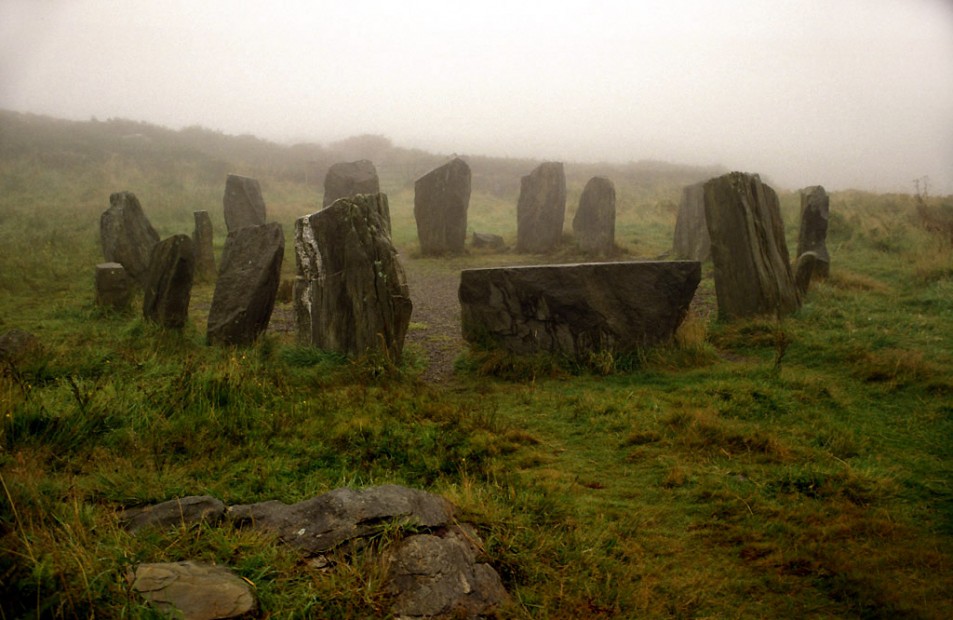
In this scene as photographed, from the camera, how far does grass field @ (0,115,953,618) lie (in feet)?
9.77

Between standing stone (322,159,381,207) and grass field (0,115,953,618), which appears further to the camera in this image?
standing stone (322,159,381,207)

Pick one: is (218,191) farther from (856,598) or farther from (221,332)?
(856,598)

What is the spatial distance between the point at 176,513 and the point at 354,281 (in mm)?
4357

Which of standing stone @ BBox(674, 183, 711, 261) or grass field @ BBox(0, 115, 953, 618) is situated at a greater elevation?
standing stone @ BBox(674, 183, 711, 261)

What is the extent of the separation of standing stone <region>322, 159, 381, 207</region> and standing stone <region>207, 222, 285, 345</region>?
11370mm

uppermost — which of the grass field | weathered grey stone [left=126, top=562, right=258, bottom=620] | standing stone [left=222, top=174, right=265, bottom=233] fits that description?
standing stone [left=222, top=174, right=265, bottom=233]

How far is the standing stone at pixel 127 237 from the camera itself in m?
11.9

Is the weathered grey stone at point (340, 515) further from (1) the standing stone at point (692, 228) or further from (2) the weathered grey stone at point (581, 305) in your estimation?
(1) the standing stone at point (692, 228)

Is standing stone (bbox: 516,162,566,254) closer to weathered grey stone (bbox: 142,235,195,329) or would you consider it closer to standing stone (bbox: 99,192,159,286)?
standing stone (bbox: 99,192,159,286)

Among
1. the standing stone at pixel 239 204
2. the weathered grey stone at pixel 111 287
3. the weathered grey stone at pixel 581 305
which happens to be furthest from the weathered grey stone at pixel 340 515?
the standing stone at pixel 239 204

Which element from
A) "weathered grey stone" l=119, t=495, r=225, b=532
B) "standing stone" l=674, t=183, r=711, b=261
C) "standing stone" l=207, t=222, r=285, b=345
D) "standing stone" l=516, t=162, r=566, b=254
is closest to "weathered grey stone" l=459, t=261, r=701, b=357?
"standing stone" l=207, t=222, r=285, b=345

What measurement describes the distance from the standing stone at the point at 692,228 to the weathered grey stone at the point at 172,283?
441 inches

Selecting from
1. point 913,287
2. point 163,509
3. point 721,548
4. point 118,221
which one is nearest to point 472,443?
point 721,548

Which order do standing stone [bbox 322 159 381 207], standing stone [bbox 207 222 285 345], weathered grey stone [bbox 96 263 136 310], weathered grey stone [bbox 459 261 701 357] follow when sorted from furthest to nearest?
standing stone [bbox 322 159 381 207]
weathered grey stone [bbox 96 263 136 310]
standing stone [bbox 207 222 285 345]
weathered grey stone [bbox 459 261 701 357]
